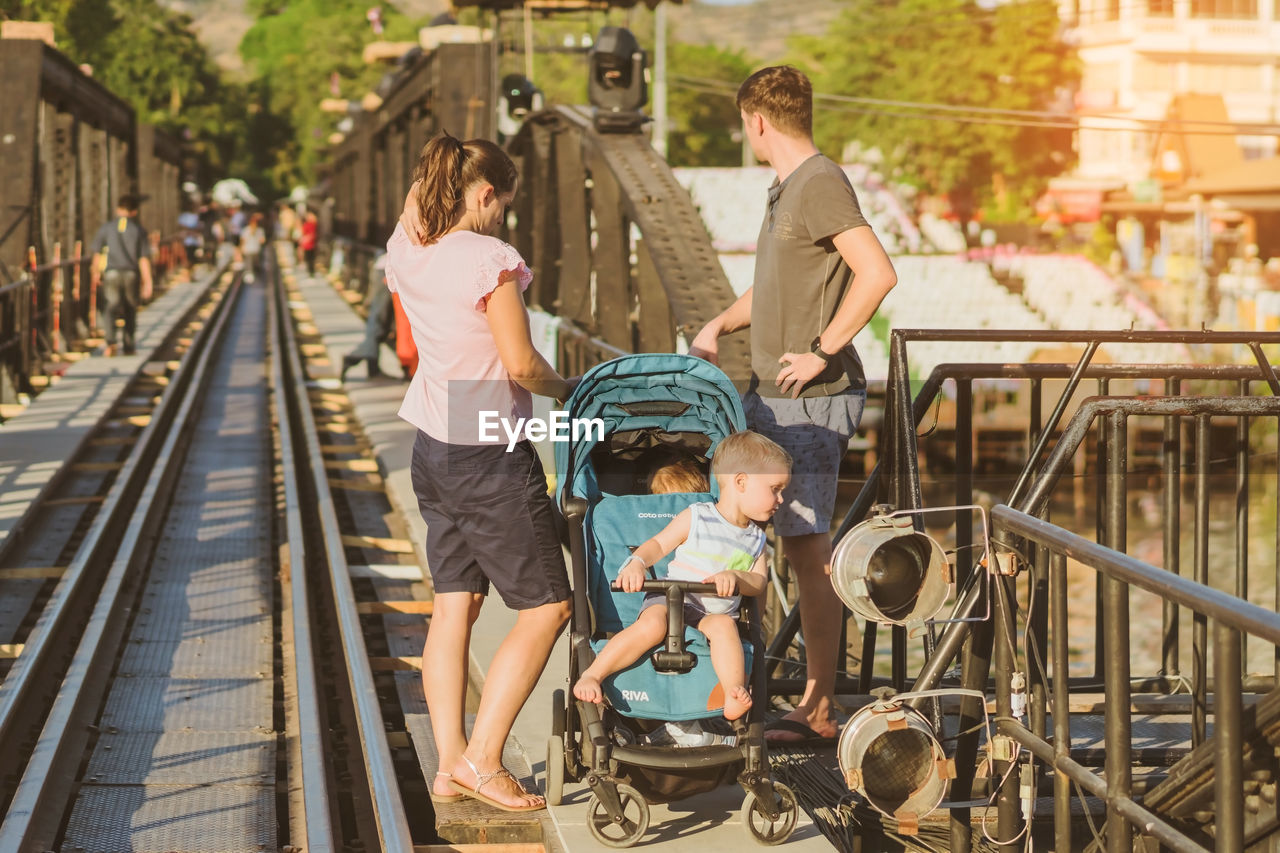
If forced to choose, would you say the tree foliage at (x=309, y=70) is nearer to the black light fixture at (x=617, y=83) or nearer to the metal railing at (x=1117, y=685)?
the black light fixture at (x=617, y=83)

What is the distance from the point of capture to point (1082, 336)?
592 centimetres

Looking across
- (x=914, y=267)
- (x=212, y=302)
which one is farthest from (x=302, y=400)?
(x=914, y=267)

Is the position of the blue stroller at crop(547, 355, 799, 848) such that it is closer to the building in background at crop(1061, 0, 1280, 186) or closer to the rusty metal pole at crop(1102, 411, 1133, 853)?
the rusty metal pole at crop(1102, 411, 1133, 853)

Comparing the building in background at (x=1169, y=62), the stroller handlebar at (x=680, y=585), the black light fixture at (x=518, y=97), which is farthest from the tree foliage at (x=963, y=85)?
the stroller handlebar at (x=680, y=585)

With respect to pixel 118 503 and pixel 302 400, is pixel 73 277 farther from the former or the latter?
pixel 118 503

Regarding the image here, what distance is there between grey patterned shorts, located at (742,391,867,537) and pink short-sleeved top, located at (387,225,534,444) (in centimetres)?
98

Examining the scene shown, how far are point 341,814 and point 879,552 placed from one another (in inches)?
95.4

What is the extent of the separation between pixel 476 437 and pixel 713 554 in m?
0.76

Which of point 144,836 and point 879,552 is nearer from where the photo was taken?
point 879,552

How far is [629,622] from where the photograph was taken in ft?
16.4

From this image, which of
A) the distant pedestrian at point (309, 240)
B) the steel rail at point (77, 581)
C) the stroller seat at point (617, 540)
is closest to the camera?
the stroller seat at point (617, 540)

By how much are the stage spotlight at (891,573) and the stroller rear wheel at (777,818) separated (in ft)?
1.81

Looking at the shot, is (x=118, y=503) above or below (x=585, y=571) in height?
below

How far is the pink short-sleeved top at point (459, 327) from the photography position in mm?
4648
